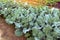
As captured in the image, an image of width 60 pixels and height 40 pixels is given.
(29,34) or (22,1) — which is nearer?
(29,34)

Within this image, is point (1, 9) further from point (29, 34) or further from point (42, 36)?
point (42, 36)

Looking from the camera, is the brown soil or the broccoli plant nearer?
the broccoli plant

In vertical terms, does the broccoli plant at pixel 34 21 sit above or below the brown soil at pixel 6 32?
above

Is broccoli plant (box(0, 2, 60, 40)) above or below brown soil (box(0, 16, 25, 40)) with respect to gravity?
above

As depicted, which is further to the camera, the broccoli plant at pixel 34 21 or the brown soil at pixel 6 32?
the brown soil at pixel 6 32

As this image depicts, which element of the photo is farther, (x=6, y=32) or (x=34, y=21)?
(x=6, y=32)

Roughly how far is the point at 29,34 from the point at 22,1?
46.7 inches

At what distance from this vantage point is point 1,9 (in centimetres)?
372

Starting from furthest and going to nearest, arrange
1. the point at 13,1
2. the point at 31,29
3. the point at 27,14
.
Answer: the point at 13,1, the point at 27,14, the point at 31,29

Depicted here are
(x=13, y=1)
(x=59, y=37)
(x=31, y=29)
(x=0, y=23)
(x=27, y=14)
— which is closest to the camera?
(x=59, y=37)

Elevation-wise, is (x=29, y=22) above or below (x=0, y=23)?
above

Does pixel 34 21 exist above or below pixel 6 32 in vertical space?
above

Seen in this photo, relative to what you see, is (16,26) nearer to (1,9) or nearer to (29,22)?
(29,22)

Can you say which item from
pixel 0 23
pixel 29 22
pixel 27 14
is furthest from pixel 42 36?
pixel 0 23
